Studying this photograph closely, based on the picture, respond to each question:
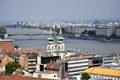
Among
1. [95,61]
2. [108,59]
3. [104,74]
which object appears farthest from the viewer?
[108,59]

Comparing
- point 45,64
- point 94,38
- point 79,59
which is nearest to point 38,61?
point 45,64

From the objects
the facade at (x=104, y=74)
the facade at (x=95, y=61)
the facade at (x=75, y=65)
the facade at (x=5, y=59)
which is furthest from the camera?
the facade at (x=95, y=61)

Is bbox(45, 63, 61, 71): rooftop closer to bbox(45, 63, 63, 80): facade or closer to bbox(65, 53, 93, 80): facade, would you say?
bbox(45, 63, 63, 80): facade

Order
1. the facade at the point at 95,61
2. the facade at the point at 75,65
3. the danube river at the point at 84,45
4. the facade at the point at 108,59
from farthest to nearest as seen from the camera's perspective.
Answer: the danube river at the point at 84,45 → the facade at the point at 108,59 → the facade at the point at 95,61 → the facade at the point at 75,65

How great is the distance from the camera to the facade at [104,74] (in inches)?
387

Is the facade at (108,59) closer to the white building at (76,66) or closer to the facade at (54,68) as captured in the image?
the white building at (76,66)

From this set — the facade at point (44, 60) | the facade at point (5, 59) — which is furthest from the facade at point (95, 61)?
the facade at point (5, 59)

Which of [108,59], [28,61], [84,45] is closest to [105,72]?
[28,61]

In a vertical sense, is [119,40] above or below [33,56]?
below

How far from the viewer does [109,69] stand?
1018 centimetres

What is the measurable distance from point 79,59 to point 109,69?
1.97 m

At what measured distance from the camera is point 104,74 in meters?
10.0

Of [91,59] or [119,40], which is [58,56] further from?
[119,40]

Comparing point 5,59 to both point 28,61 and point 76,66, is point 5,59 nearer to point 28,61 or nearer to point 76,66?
point 28,61
